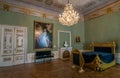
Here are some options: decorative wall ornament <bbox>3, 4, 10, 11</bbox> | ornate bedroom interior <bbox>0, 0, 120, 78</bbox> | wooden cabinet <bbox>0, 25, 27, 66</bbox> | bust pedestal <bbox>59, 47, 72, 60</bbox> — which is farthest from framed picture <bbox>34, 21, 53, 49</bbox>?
decorative wall ornament <bbox>3, 4, 10, 11</bbox>

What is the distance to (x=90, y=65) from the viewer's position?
16.4 feet

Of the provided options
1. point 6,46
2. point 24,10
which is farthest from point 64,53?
point 24,10

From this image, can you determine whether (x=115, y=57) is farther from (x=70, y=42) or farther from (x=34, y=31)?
(x=34, y=31)

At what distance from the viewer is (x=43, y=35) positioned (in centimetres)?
723

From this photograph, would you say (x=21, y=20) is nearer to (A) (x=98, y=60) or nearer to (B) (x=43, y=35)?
(B) (x=43, y=35)

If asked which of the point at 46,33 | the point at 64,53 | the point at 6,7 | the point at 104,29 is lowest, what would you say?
the point at 64,53

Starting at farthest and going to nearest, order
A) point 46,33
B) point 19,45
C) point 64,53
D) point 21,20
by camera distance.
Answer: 1. point 64,53
2. point 46,33
3. point 21,20
4. point 19,45

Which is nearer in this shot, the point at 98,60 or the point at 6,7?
the point at 98,60

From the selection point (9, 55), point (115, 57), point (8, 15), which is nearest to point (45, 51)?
point (9, 55)

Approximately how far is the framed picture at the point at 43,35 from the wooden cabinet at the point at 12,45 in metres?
0.77

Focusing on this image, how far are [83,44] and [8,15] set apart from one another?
6409 mm

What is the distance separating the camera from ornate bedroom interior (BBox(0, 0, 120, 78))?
5.64 m

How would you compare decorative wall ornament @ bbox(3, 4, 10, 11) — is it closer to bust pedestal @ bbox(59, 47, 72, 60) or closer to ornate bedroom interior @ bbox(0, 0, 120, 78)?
ornate bedroom interior @ bbox(0, 0, 120, 78)

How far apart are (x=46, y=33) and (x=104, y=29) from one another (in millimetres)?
4264
